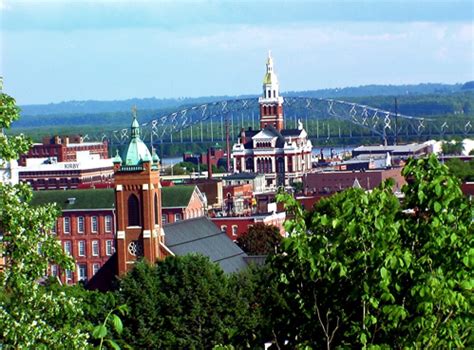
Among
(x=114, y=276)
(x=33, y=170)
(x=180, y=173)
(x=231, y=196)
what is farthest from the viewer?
(x=180, y=173)

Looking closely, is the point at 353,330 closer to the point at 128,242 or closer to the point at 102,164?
the point at 128,242

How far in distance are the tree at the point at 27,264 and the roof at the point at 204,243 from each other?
1679 inches

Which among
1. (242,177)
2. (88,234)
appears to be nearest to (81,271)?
(88,234)

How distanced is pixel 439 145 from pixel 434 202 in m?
184

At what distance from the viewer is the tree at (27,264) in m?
16.2

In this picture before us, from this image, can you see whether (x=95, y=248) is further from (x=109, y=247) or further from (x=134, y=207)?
(x=134, y=207)

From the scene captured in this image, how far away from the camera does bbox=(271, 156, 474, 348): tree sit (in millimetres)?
15867

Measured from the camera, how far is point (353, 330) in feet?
54.2

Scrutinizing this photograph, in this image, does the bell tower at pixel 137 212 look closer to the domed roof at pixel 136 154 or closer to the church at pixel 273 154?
the domed roof at pixel 136 154

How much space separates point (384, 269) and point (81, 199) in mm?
71212

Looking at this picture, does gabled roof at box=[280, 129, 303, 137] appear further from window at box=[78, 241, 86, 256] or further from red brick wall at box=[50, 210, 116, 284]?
window at box=[78, 241, 86, 256]

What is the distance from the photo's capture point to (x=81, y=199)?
284ft

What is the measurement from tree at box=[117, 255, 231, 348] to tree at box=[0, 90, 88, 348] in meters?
28.6

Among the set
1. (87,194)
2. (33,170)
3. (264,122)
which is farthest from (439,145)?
(87,194)
